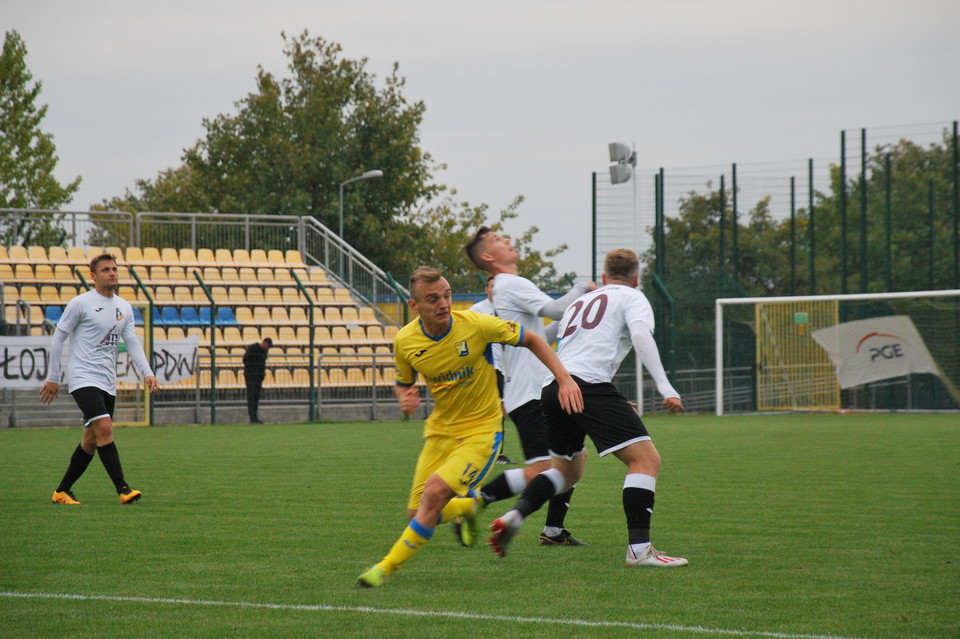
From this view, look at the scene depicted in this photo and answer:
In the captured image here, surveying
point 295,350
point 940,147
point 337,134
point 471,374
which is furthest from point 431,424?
point 337,134

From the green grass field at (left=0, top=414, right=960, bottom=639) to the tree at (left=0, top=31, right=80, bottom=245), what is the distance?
27.3 m

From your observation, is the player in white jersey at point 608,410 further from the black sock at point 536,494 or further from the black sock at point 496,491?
the black sock at point 496,491

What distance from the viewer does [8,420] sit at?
67.4 ft

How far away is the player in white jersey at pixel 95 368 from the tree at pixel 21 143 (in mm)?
29093

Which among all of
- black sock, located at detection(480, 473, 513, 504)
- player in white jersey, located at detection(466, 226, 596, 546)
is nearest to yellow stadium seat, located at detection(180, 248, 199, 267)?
player in white jersey, located at detection(466, 226, 596, 546)

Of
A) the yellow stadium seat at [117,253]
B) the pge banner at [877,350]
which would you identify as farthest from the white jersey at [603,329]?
the yellow stadium seat at [117,253]

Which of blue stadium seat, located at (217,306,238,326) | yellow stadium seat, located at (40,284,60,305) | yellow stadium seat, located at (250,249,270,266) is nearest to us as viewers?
yellow stadium seat, located at (40,284,60,305)

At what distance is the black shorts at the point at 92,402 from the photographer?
9141 mm

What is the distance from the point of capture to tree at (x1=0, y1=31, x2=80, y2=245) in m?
36.8

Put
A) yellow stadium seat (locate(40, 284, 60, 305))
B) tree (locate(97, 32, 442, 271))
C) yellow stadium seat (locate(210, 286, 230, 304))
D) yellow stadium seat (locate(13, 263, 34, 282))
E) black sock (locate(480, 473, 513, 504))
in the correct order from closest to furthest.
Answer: black sock (locate(480, 473, 513, 504)) < yellow stadium seat (locate(40, 284, 60, 305)) < yellow stadium seat (locate(13, 263, 34, 282)) < yellow stadium seat (locate(210, 286, 230, 304)) < tree (locate(97, 32, 442, 271))

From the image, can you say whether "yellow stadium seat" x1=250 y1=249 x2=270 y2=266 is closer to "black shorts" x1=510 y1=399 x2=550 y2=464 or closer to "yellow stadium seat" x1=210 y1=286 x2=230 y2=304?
"yellow stadium seat" x1=210 y1=286 x2=230 y2=304

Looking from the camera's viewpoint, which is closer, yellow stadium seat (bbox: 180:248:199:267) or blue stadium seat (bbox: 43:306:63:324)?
blue stadium seat (bbox: 43:306:63:324)

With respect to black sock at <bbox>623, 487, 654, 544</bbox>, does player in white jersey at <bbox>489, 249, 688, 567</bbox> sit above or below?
above

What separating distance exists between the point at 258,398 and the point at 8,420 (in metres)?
4.57
